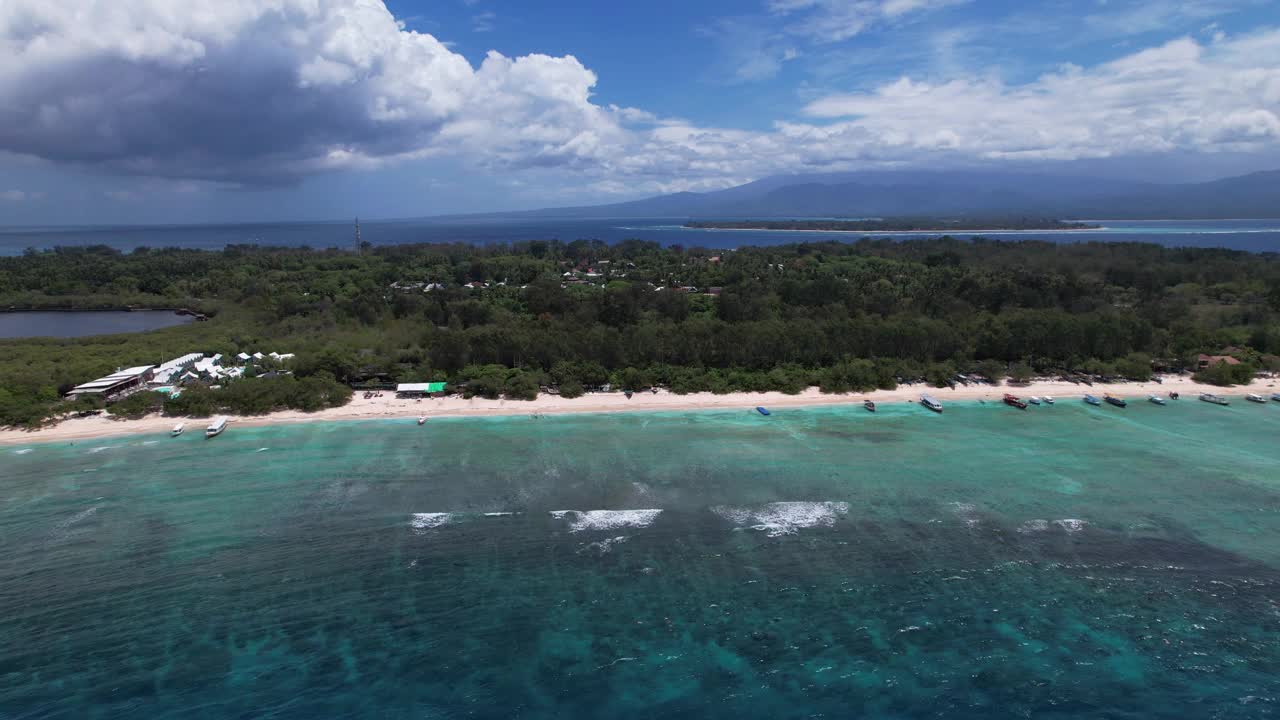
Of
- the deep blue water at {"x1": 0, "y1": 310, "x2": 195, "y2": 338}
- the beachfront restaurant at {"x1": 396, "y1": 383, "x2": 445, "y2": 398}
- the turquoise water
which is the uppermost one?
the deep blue water at {"x1": 0, "y1": 310, "x2": 195, "y2": 338}

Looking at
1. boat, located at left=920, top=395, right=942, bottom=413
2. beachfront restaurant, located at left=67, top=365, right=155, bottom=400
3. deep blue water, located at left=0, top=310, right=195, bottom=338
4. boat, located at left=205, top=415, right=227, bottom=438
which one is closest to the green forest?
beachfront restaurant, located at left=67, top=365, right=155, bottom=400

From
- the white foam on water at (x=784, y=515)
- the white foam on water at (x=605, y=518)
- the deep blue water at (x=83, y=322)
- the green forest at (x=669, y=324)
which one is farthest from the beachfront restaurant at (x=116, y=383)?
the white foam on water at (x=784, y=515)

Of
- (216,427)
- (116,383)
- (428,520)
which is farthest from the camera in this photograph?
(116,383)

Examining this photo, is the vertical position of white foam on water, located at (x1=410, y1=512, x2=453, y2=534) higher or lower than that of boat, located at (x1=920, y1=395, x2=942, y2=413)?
lower

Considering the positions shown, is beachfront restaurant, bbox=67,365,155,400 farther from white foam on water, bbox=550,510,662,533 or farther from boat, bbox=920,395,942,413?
boat, bbox=920,395,942,413

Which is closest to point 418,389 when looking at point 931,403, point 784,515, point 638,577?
point 638,577

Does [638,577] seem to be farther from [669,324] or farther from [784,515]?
[669,324]

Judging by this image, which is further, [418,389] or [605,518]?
[418,389]
